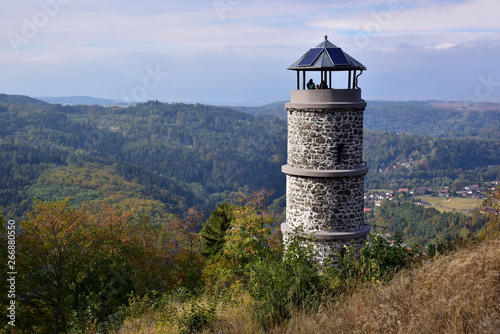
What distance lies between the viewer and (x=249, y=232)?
1753 centimetres

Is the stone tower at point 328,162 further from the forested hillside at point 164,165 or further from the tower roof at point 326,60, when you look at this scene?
the forested hillside at point 164,165

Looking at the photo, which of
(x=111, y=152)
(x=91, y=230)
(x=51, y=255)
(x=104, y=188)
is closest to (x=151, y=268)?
(x=91, y=230)

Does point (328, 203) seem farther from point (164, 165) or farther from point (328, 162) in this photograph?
point (164, 165)

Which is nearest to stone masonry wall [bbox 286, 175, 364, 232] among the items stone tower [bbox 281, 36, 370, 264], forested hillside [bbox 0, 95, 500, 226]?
stone tower [bbox 281, 36, 370, 264]

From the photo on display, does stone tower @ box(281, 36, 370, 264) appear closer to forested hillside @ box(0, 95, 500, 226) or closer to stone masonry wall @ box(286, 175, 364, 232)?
stone masonry wall @ box(286, 175, 364, 232)

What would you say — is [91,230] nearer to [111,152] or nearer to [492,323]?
[492,323]

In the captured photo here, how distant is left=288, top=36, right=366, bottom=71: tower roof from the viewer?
12453 mm

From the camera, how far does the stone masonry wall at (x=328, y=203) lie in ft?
40.1

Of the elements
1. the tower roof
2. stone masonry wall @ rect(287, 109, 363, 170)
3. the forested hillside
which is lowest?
the forested hillside

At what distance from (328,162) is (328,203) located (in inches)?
50.1

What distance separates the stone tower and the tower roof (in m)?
0.03

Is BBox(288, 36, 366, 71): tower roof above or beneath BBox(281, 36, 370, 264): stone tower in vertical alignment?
above

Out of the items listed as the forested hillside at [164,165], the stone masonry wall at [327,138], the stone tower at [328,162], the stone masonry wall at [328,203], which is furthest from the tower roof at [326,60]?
the forested hillside at [164,165]

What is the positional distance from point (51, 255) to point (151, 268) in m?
9.64
